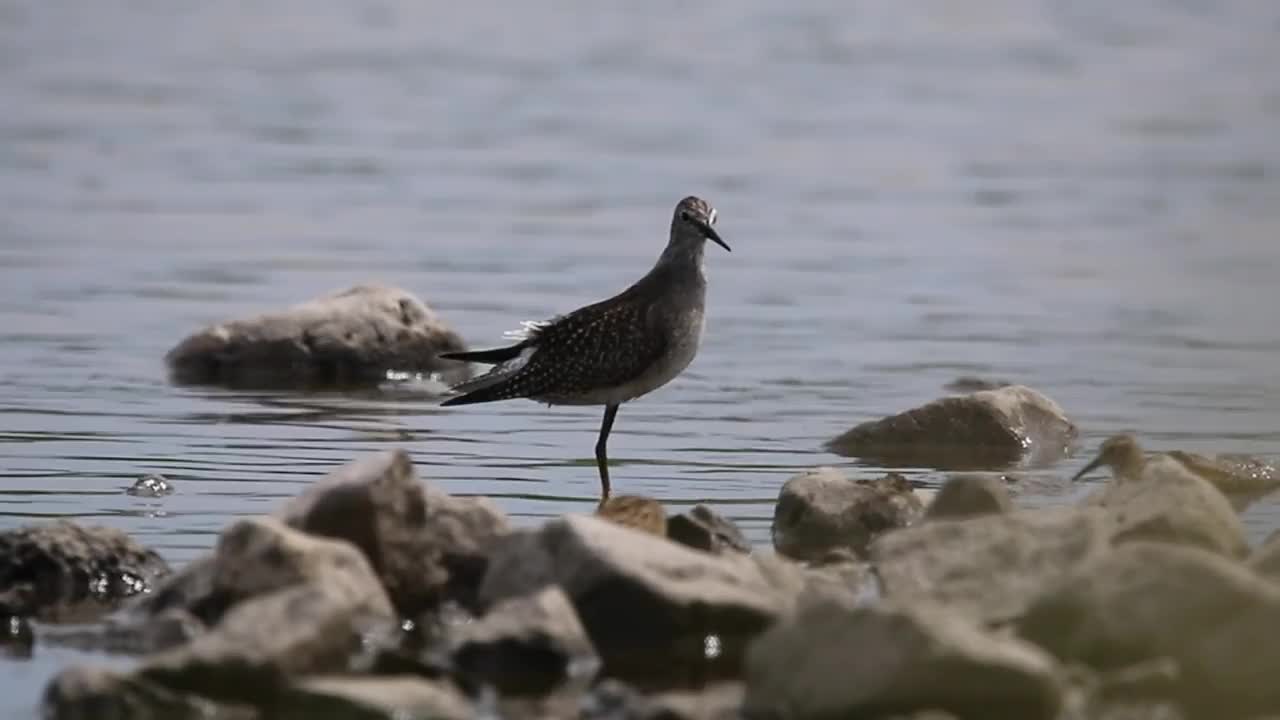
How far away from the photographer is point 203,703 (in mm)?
7055

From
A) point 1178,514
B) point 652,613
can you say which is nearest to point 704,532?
point 652,613

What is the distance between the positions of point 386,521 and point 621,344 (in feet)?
10.1

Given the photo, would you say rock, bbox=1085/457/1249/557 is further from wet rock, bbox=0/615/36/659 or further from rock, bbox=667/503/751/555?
wet rock, bbox=0/615/36/659

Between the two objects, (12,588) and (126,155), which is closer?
(12,588)

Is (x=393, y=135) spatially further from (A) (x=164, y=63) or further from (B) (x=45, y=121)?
(A) (x=164, y=63)

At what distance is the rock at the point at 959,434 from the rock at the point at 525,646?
4.38 meters

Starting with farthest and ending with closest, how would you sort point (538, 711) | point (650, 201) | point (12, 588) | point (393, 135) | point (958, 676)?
point (393, 135)
point (650, 201)
point (12, 588)
point (538, 711)
point (958, 676)

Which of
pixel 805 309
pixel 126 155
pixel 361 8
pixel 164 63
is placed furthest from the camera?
pixel 361 8

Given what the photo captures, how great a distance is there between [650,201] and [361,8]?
12.6 m

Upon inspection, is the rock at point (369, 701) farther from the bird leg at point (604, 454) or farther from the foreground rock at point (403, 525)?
the bird leg at point (604, 454)

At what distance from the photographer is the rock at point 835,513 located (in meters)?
9.62

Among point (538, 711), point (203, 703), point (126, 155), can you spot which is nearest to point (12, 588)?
point (203, 703)

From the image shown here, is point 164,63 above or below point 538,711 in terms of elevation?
above

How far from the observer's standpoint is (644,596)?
25.1 ft
